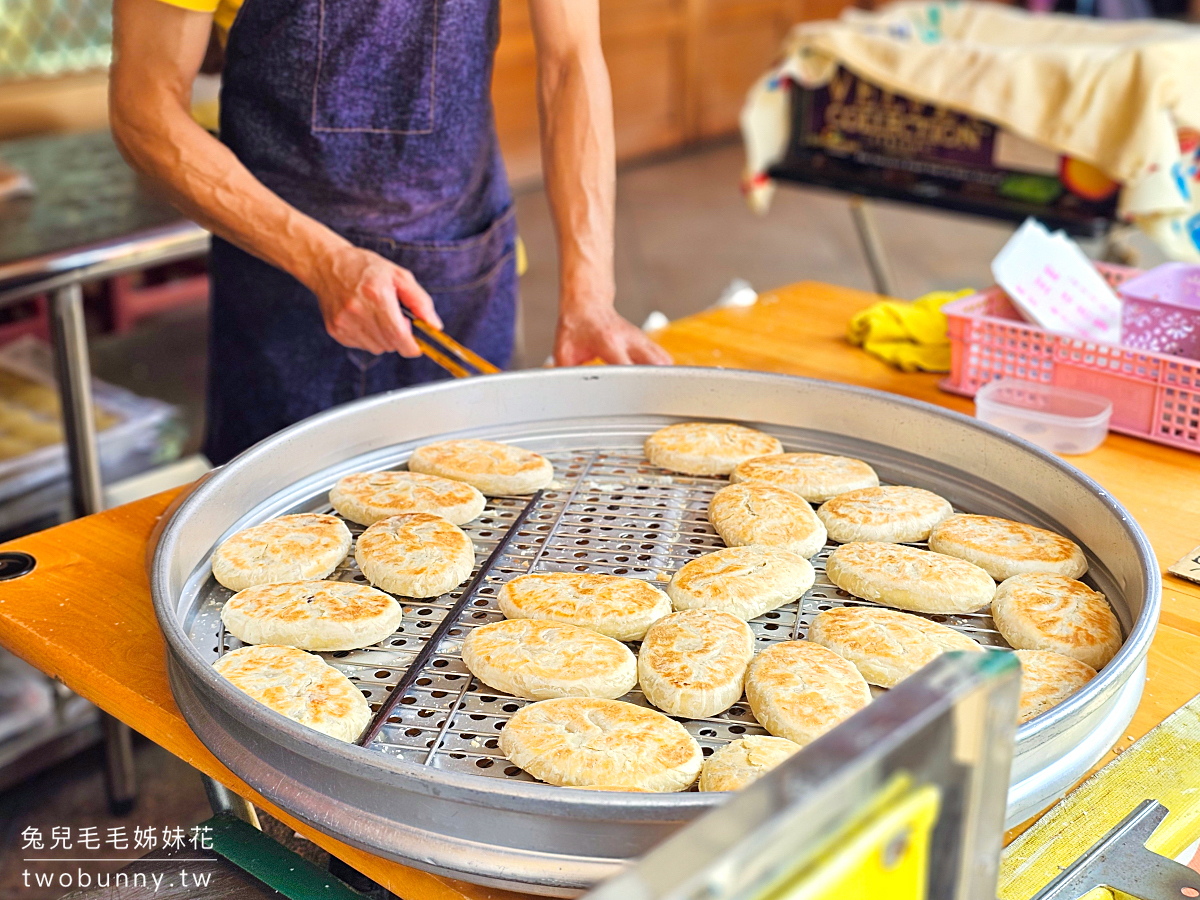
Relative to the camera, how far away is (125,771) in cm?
214

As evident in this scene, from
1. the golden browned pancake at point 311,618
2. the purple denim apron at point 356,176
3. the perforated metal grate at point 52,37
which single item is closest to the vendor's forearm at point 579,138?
the purple denim apron at point 356,176

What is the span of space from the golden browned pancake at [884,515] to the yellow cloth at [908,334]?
1.68 feet

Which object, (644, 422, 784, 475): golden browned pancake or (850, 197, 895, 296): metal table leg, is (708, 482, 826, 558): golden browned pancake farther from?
(850, 197, 895, 296): metal table leg

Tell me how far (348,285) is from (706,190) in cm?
543

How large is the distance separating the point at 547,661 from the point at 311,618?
22cm

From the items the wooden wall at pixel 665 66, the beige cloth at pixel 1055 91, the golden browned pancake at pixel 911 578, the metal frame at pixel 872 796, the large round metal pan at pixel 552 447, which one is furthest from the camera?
the wooden wall at pixel 665 66

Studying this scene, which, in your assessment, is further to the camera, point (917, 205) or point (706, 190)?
point (706, 190)

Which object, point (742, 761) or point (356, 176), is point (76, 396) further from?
point (742, 761)

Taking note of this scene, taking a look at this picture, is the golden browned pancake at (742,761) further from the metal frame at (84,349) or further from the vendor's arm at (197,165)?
the metal frame at (84,349)

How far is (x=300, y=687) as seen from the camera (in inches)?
35.5

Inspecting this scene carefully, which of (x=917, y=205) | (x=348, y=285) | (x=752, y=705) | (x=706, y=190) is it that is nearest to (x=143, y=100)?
(x=348, y=285)

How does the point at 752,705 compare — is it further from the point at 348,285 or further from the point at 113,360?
the point at 113,360

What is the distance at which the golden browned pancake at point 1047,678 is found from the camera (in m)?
0.86

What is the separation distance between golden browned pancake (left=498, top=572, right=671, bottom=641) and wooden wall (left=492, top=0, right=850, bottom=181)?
515 cm
